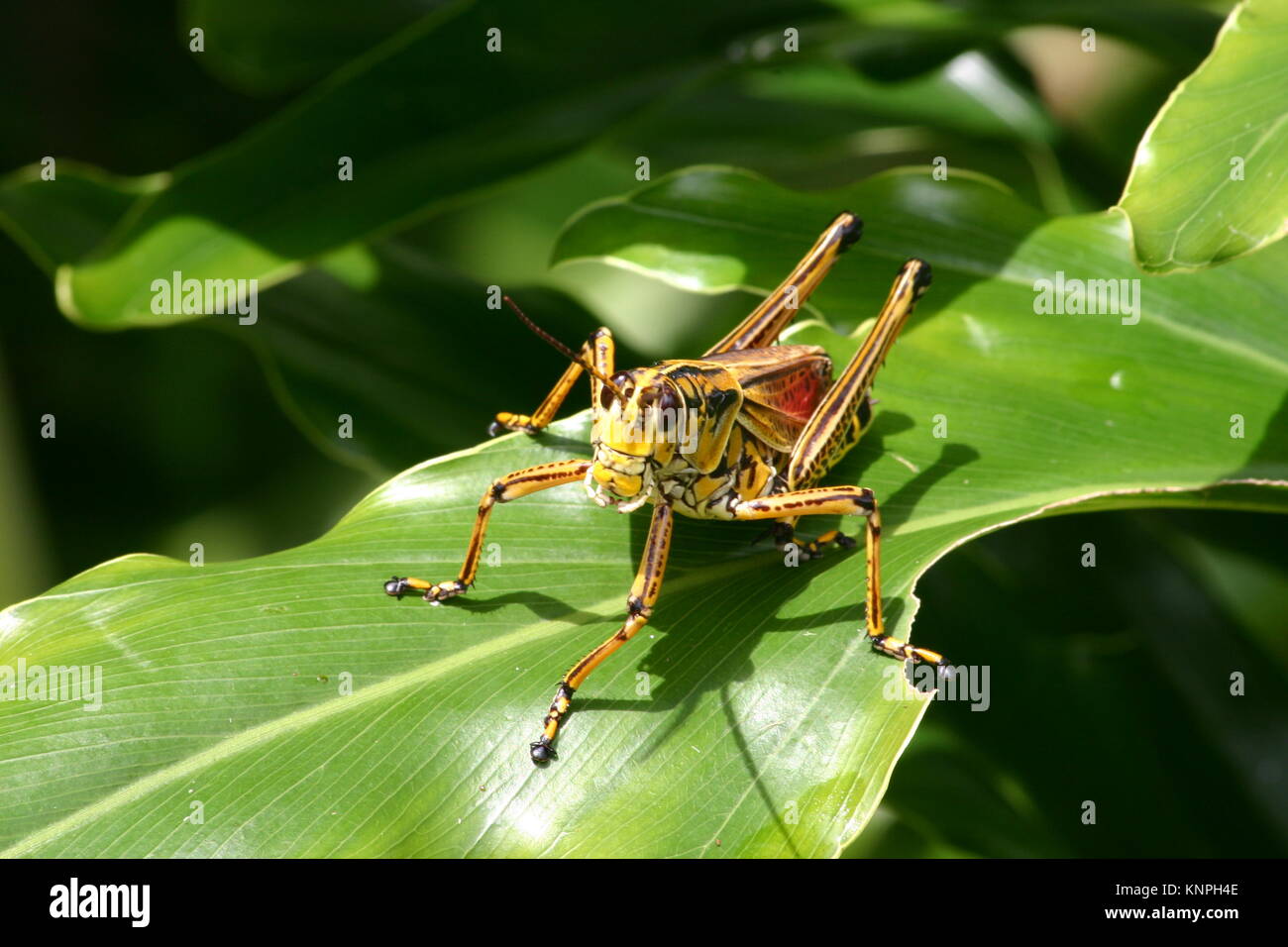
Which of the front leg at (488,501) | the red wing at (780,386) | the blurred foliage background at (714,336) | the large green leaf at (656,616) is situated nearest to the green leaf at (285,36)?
the blurred foliage background at (714,336)

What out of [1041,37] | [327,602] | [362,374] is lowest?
[327,602]

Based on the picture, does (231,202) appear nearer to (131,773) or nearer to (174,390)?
(131,773)

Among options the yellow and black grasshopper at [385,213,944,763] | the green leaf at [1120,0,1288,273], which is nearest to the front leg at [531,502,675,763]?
the yellow and black grasshopper at [385,213,944,763]

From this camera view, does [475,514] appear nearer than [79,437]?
Yes

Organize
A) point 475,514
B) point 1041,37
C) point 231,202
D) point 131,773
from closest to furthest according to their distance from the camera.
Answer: point 131,773, point 475,514, point 231,202, point 1041,37

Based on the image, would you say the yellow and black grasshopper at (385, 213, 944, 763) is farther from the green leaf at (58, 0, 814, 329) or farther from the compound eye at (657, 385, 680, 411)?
the green leaf at (58, 0, 814, 329)

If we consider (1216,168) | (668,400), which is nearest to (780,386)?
(668,400)

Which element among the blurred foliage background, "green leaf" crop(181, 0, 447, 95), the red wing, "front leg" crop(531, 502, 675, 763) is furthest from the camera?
"green leaf" crop(181, 0, 447, 95)

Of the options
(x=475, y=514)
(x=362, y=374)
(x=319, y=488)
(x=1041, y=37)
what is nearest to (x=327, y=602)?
(x=475, y=514)
